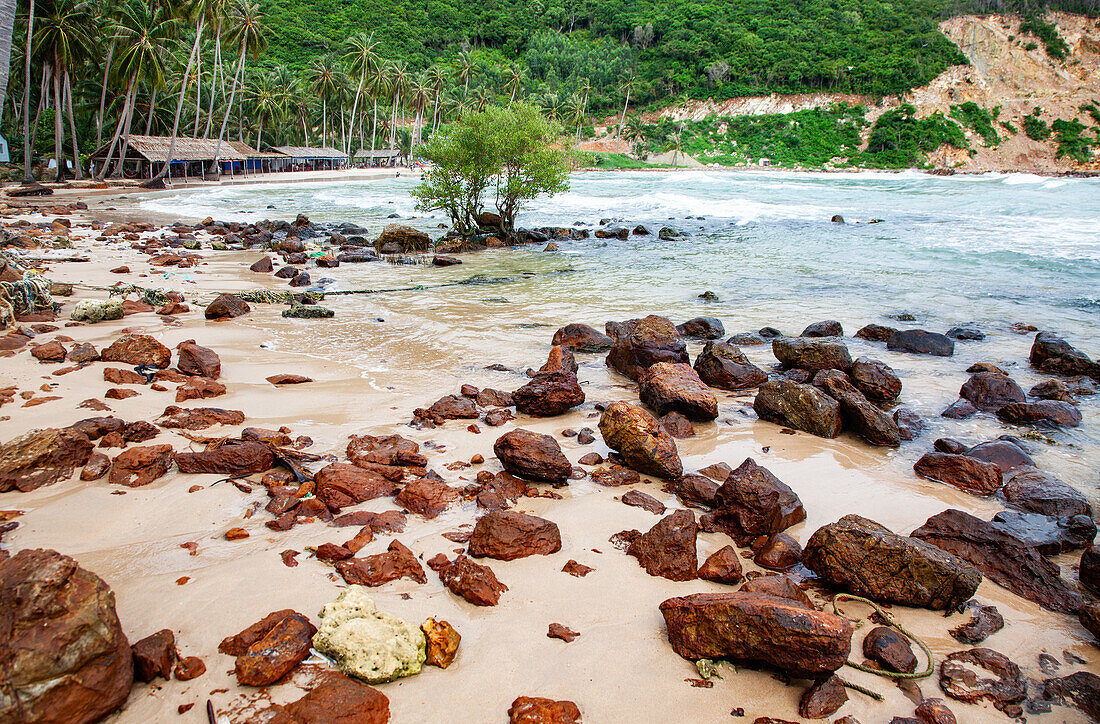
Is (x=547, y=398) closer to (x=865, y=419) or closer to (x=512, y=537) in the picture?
(x=512, y=537)

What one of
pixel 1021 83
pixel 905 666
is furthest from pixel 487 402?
pixel 1021 83

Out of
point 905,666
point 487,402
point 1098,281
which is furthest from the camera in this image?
point 1098,281

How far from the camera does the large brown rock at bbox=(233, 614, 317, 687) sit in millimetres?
3053

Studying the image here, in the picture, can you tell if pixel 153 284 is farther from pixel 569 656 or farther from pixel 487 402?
pixel 569 656

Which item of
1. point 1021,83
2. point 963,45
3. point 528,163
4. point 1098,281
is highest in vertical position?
point 963,45

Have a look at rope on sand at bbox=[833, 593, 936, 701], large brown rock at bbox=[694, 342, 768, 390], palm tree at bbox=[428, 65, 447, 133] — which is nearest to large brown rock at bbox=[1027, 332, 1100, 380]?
large brown rock at bbox=[694, 342, 768, 390]

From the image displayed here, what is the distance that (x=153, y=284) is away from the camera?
13.2 m

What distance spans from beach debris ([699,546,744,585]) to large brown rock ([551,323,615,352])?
20.2 feet

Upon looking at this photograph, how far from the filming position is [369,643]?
3207mm

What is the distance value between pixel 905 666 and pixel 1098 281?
19.4 meters

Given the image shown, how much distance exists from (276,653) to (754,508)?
3425 millimetres

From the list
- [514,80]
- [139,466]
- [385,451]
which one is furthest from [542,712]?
[514,80]

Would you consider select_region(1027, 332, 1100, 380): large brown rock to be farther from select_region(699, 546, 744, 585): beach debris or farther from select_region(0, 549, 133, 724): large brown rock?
select_region(0, 549, 133, 724): large brown rock

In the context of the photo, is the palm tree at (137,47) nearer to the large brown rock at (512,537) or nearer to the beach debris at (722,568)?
the large brown rock at (512,537)
